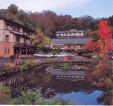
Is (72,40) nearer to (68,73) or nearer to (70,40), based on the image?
(70,40)

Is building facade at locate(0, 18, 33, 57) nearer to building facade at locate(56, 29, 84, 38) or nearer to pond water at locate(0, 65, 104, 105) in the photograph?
building facade at locate(56, 29, 84, 38)

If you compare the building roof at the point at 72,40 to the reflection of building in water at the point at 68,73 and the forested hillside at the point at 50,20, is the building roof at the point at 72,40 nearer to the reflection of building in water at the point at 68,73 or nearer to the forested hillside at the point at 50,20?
the forested hillside at the point at 50,20

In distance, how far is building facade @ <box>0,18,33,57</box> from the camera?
3.70 meters

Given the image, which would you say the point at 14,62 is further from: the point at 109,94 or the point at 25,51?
the point at 109,94

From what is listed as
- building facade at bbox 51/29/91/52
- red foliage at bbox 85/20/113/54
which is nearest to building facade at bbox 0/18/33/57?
building facade at bbox 51/29/91/52

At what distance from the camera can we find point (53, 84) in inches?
185

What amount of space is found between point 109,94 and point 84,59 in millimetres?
612

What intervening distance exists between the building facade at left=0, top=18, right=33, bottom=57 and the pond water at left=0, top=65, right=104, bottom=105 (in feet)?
2.10

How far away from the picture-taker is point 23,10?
12.6 feet

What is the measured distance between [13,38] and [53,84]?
1.23 metres

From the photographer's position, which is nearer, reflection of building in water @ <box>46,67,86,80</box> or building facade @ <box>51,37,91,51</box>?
building facade @ <box>51,37,91,51</box>

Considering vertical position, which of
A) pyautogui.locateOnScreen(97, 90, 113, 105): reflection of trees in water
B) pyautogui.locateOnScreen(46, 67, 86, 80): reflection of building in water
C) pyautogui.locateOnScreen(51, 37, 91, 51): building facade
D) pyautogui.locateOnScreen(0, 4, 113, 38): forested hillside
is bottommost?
pyautogui.locateOnScreen(97, 90, 113, 105): reflection of trees in water

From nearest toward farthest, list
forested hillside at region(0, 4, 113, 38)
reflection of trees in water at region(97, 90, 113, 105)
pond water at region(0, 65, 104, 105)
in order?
1. reflection of trees in water at region(97, 90, 113, 105)
2. forested hillside at region(0, 4, 113, 38)
3. pond water at region(0, 65, 104, 105)

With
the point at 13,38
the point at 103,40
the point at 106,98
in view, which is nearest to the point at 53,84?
the point at 106,98
